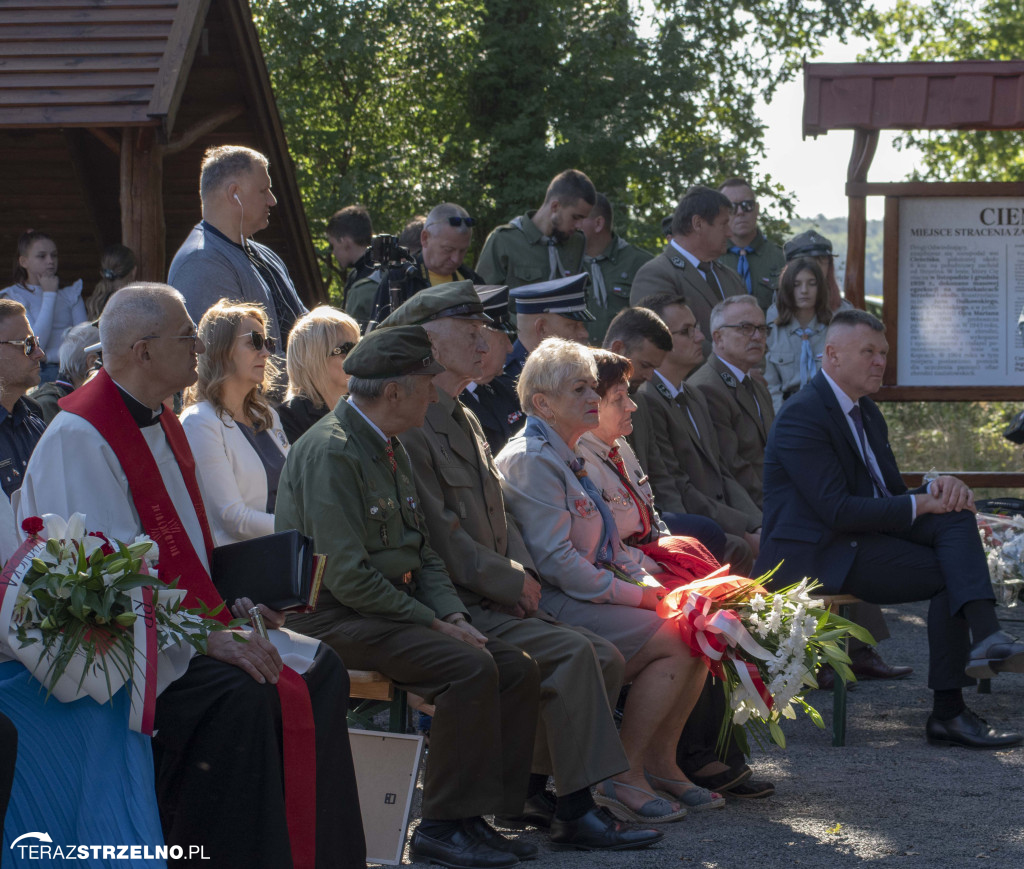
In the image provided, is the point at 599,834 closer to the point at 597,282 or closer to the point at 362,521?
the point at 362,521

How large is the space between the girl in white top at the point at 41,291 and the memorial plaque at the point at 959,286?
5.76 m

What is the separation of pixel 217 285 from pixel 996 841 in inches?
156

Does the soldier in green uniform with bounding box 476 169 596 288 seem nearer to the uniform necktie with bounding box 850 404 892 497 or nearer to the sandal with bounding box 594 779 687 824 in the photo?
the uniform necktie with bounding box 850 404 892 497

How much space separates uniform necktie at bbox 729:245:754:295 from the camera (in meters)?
9.39

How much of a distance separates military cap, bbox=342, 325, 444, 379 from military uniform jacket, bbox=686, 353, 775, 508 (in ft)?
10.0

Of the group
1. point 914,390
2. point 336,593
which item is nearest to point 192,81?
point 914,390

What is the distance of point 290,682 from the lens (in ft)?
12.2

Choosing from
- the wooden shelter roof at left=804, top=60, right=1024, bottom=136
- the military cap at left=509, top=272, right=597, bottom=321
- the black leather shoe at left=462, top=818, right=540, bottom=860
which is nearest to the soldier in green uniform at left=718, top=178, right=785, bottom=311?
the wooden shelter roof at left=804, top=60, right=1024, bottom=136

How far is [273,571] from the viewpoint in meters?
3.93

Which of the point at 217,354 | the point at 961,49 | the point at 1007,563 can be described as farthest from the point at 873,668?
the point at 961,49

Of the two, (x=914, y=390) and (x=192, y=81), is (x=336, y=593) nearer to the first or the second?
(x=914, y=390)

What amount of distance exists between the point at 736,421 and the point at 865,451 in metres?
1.24

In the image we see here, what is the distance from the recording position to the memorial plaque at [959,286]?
899 cm

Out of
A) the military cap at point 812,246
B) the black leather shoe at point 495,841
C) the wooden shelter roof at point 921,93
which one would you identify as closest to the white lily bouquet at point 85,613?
the black leather shoe at point 495,841
